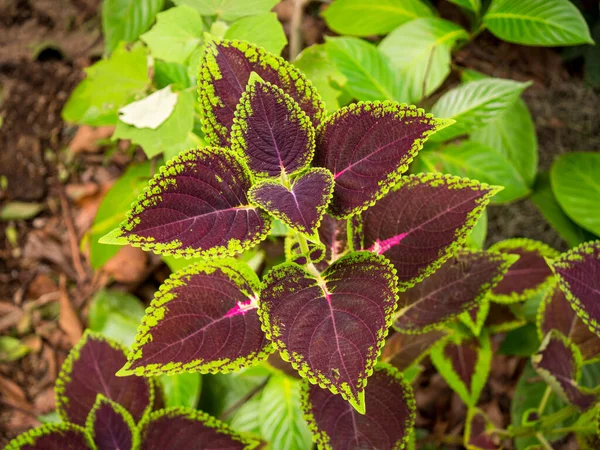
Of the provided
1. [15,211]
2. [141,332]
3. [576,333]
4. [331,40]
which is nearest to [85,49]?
[15,211]

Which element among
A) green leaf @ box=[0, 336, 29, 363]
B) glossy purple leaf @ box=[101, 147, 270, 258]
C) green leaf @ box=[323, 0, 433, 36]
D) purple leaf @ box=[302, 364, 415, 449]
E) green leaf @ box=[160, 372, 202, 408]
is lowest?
green leaf @ box=[0, 336, 29, 363]

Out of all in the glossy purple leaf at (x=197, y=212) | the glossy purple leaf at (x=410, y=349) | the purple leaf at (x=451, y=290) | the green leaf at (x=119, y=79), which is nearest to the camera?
the glossy purple leaf at (x=197, y=212)

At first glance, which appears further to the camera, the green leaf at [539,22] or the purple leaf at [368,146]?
the green leaf at [539,22]

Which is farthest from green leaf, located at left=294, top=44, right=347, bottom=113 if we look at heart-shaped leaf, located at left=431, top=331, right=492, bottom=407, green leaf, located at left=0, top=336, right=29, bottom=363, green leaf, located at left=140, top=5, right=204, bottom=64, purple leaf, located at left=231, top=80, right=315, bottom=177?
green leaf, located at left=0, top=336, right=29, bottom=363

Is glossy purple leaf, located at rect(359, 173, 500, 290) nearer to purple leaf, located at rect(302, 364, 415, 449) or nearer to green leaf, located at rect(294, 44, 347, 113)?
purple leaf, located at rect(302, 364, 415, 449)

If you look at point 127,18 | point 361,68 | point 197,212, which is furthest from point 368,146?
point 127,18

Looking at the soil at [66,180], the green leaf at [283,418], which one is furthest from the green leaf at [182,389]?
the soil at [66,180]

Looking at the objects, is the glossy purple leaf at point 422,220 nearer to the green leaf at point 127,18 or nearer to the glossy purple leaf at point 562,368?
the glossy purple leaf at point 562,368

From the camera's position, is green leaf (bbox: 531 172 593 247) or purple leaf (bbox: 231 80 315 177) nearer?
purple leaf (bbox: 231 80 315 177)
